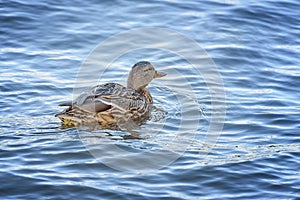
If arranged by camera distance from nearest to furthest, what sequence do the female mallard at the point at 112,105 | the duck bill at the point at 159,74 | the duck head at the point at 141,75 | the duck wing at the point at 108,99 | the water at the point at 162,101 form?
the water at the point at 162,101 → the female mallard at the point at 112,105 → the duck wing at the point at 108,99 → the duck head at the point at 141,75 → the duck bill at the point at 159,74

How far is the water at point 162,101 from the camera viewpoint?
8.50 metres

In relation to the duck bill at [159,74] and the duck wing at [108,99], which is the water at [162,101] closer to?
the duck bill at [159,74]

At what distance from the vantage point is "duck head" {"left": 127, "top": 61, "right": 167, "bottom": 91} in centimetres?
1196

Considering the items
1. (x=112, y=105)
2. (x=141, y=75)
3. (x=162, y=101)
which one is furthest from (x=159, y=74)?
(x=112, y=105)

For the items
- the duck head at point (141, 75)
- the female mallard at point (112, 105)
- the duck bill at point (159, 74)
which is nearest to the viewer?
the female mallard at point (112, 105)

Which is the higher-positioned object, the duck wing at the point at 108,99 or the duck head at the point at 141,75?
the duck head at the point at 141,75

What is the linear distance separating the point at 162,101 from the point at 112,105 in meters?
1.25

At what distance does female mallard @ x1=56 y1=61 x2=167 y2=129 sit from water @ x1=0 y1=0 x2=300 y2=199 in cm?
27

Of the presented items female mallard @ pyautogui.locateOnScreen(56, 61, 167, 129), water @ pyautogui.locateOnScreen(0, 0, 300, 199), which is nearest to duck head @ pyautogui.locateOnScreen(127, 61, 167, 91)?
female mallard @ pyautogui.locateOnScreen(56, 61, 167, 129)

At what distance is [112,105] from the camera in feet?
36.3

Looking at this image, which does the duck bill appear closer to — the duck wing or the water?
the water

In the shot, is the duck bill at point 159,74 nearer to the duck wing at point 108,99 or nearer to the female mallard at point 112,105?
the female mallard at point 112,105

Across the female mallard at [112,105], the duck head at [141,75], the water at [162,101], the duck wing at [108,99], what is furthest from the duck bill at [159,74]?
the duck wing at [108,99]

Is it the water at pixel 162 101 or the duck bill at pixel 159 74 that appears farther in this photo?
the duck bill at pixel 159 74
